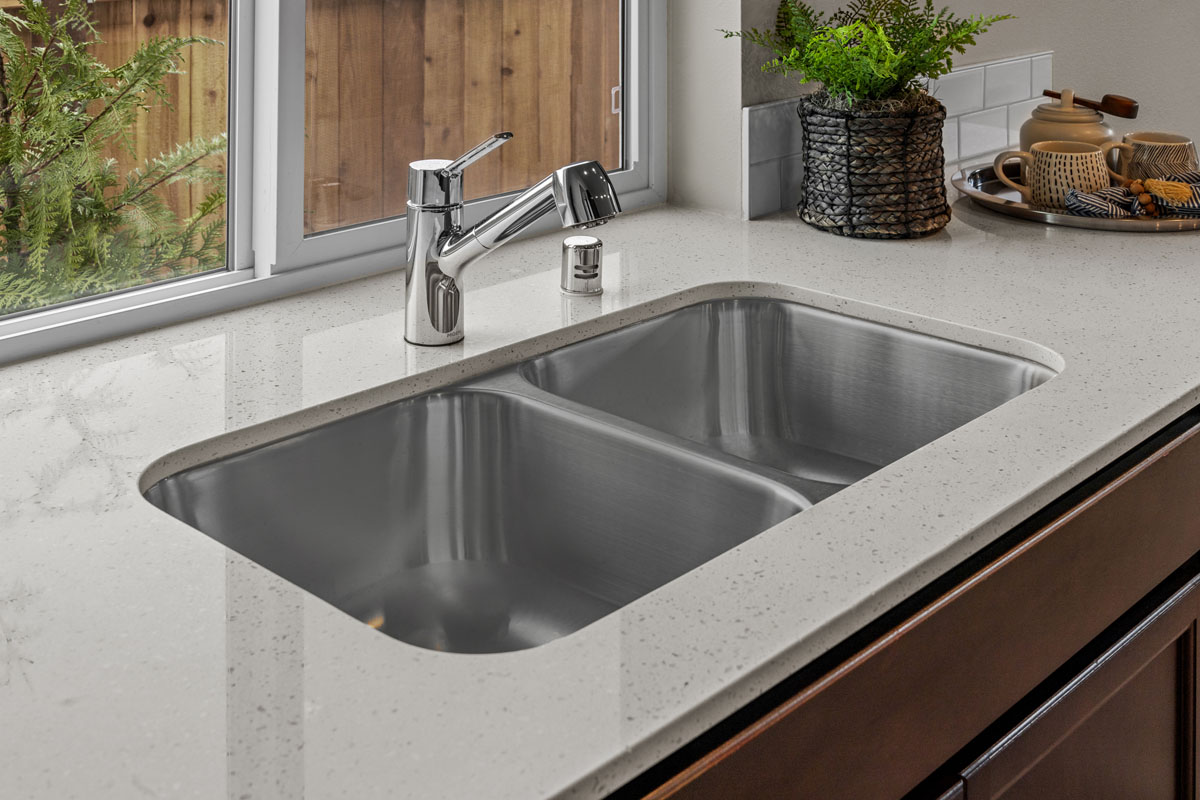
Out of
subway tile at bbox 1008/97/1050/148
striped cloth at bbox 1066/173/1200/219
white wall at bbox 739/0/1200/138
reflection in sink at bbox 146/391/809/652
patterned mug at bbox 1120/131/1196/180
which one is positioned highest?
white wall at bbox 739/0/1200/138

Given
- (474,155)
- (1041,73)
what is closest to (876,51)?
(474,155)

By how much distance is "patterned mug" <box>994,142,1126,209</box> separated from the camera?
1.80 meters

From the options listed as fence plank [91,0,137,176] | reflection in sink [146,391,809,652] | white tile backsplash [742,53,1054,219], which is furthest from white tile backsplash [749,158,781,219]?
fence plank [91,0,137,176]

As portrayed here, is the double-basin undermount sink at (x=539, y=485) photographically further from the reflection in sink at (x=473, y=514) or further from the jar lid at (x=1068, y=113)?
the jar lid at (x=1068, y=113)

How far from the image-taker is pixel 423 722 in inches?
26.5

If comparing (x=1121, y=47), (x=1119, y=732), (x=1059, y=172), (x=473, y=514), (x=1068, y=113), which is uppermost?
(x=1121, y=47)

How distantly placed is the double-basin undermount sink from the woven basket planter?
0.29 metres

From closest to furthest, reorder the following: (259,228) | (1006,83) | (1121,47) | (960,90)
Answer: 1. (259,228)
2. (960,90)
3. (1006,83)
4. (1121,47)

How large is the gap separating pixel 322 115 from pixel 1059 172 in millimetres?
1080

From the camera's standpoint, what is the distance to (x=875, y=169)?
1657 mm

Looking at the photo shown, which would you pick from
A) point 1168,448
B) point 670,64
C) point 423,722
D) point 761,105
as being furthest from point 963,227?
point 423,722

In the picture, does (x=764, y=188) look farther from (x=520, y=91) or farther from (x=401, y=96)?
(x=401, y=96)

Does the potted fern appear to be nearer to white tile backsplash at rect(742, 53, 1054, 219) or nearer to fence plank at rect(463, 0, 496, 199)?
white tile backsplash at rect(742, 53, 1054, 219)

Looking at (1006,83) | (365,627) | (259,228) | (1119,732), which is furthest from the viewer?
(1006,83)
